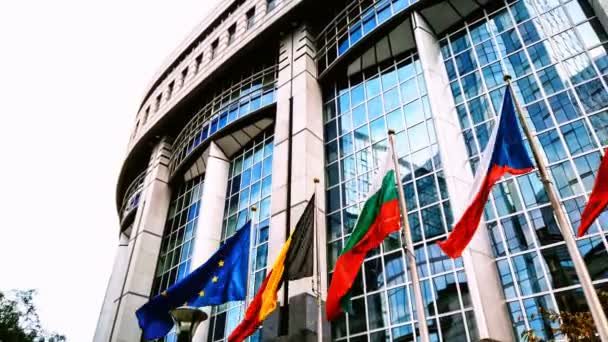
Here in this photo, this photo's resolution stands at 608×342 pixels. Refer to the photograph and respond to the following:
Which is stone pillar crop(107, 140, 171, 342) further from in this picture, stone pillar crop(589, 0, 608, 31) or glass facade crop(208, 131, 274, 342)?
stone pillar crop(589, 0, 608, 31)

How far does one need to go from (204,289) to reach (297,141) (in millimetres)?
9584

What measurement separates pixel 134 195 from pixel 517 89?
2950cm

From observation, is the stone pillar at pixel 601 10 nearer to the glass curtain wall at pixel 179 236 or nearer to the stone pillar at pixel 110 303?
the glass curtain wall at pixel 179 236

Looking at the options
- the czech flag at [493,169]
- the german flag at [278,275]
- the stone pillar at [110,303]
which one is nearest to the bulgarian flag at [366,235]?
the czech flag at [493,169]

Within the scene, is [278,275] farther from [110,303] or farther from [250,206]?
[110,303]

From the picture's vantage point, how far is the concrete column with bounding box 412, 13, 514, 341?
41.6 ft

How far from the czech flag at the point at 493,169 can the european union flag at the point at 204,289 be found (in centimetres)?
690

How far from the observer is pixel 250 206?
23859 mm

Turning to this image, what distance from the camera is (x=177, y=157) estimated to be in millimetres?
31734

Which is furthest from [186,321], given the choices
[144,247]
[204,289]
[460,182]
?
[144,247]

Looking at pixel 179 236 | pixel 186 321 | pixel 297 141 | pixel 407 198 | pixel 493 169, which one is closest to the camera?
pixel 493 169

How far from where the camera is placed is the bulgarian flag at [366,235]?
9625 millimetres

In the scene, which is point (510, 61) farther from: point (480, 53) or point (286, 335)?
point (286, 335)

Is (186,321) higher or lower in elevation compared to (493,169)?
lower
